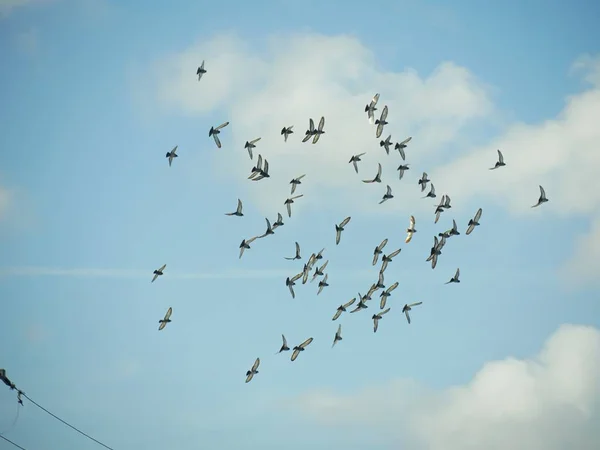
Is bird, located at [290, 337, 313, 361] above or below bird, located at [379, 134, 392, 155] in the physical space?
below

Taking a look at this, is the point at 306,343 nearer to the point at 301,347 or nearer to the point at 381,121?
the point at 301,347

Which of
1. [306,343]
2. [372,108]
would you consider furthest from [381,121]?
[306,343]

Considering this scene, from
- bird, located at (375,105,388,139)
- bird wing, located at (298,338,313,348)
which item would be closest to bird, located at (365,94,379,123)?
bird, located at (375,105,388,139)

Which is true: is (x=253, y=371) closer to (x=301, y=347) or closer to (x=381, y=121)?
(x=301, y=347)

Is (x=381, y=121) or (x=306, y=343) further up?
(x=381, y=121)

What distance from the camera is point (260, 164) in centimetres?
9725

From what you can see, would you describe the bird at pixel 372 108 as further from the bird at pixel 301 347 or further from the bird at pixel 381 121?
A: the bird at pixel 301 347

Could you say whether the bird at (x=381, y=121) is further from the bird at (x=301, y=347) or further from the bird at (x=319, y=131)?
the bird at (x=301, y=347)

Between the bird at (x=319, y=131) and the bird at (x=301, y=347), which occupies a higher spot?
the bird at (x=319, y=131)

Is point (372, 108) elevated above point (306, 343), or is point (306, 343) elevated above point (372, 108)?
point (372, 108)

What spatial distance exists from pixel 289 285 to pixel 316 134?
20.1m

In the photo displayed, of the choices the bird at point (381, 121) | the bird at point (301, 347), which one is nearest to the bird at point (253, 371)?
the bird at point (301, 347)

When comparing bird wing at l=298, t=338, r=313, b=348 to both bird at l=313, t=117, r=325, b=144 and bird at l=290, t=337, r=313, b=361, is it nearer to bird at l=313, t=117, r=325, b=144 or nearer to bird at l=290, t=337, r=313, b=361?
bird at l=290, t=337, r=313, b=361

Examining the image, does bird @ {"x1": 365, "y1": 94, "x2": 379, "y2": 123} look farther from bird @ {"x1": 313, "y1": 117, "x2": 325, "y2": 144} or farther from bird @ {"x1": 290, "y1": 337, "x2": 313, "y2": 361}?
bird @ {"x1": 290, "y1": 337, "x2": 313, "y2": 361}
